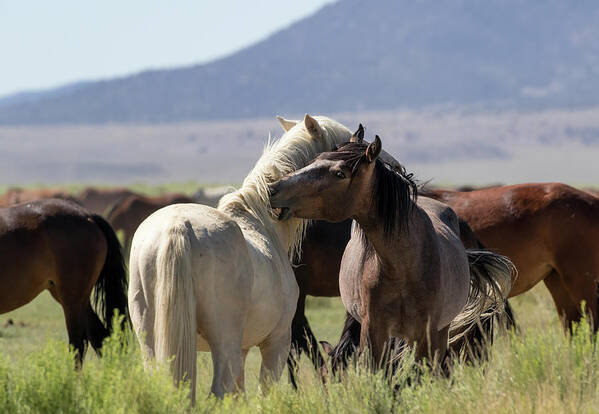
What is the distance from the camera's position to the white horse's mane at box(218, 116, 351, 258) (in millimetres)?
5793

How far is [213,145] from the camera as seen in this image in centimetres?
14625

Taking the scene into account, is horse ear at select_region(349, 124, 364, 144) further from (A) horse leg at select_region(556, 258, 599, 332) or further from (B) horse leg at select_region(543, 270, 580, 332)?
(B) horse leg at select_region(543, 270, 580, 332)

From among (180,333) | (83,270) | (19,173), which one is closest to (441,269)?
(180,333)

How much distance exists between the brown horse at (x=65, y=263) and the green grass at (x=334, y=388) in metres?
3.07

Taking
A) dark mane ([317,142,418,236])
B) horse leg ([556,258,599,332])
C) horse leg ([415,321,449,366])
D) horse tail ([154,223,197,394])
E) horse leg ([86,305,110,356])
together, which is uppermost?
dark mane ([317,142,418,236])

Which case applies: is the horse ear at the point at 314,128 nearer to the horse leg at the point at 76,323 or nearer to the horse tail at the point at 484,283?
the horse tail at the point at 484,283

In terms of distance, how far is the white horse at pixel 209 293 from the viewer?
491 cm

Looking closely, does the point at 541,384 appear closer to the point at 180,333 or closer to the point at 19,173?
the point at 180,333

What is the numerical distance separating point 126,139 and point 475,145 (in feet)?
173

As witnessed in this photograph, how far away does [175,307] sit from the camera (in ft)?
16.0

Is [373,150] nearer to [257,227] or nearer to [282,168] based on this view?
[282,168]

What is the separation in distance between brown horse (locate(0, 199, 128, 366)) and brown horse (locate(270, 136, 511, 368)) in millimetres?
3302

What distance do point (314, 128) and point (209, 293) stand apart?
4.83ft

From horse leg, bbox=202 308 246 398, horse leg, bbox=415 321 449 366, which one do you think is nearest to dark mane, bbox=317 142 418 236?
horse leg, bbox=415 321 449 366
